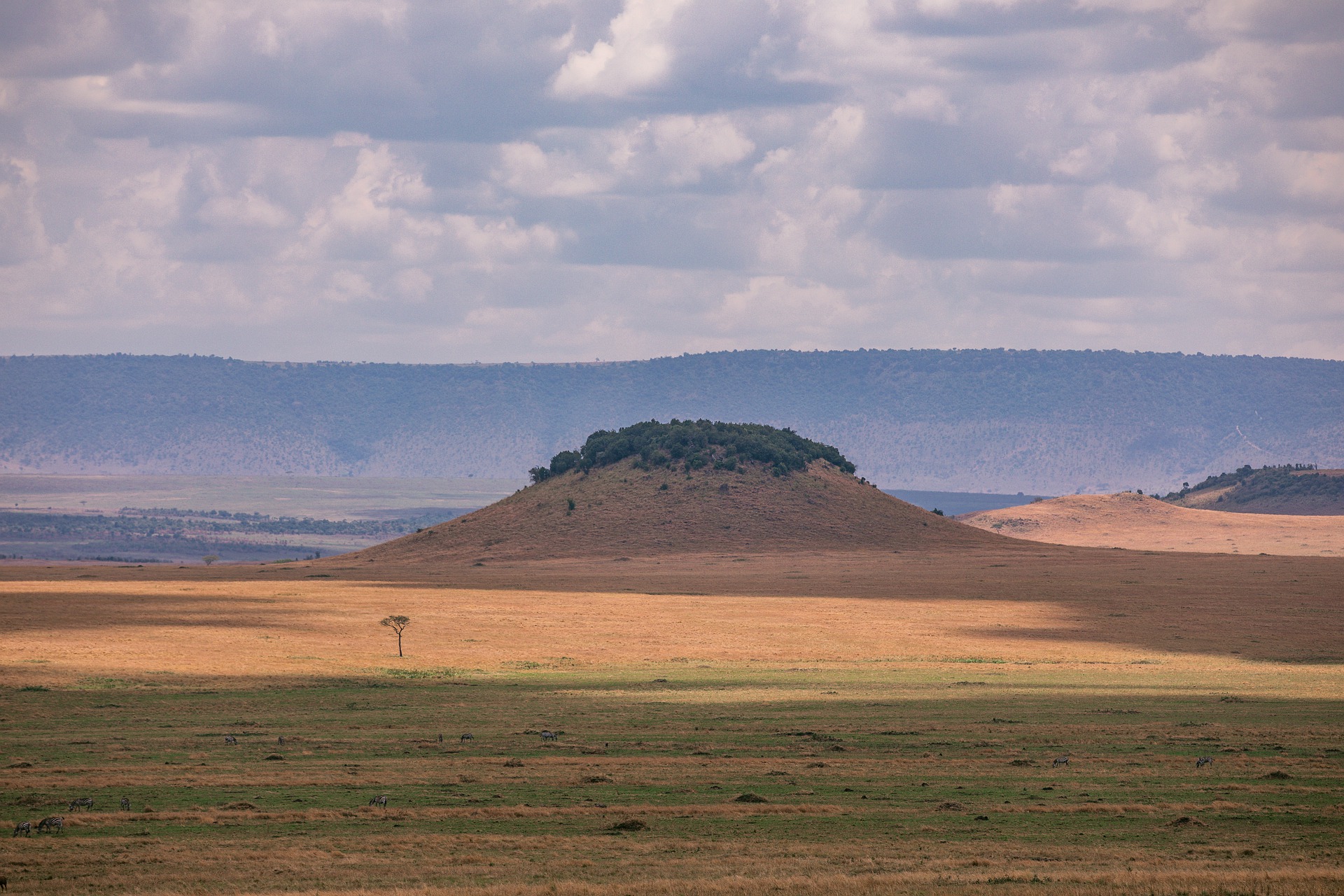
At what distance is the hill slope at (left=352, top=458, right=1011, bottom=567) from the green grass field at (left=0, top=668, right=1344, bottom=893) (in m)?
64.8

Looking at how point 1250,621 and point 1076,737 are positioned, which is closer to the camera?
point 1076,737

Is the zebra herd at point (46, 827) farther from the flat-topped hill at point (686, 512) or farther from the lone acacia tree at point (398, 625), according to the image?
the flat-topped hill at point (686, 512)

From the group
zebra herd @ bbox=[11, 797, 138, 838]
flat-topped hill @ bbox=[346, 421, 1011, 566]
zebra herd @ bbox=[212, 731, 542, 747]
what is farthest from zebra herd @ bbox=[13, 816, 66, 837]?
flat-topped hill @ bbox=[346, 421, 1011, 566]

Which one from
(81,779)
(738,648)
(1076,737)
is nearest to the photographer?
(81,779)

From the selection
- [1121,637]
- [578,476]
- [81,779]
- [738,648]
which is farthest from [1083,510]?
[81,779]

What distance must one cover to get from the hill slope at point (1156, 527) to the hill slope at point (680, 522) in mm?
25724

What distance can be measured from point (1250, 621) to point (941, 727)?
1393 inches

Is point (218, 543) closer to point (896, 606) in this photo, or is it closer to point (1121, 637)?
point (896, 606)

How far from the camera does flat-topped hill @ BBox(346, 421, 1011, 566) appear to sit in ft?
343

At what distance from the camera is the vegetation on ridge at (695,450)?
117 m

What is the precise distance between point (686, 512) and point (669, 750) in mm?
80109

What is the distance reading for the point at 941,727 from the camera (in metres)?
32.5

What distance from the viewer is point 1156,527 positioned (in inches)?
5512

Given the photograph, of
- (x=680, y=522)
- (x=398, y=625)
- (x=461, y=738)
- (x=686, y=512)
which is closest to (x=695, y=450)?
(x=686, y=512)
